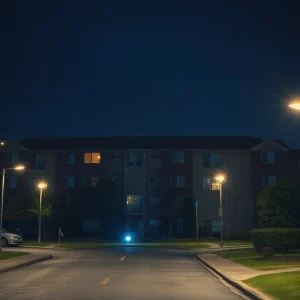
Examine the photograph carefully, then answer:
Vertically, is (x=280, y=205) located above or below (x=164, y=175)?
below

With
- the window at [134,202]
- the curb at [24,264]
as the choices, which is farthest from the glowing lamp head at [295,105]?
the window at [134,202]

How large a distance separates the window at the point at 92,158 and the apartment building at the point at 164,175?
59 millimetres

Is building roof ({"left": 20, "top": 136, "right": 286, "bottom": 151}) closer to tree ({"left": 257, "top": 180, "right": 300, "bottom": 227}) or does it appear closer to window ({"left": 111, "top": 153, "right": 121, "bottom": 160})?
window ({"left": 111, "top": 153, "right": 121, "bottom": 160})

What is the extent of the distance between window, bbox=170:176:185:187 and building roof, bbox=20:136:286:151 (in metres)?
3.65

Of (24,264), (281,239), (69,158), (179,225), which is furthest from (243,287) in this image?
(69,158)

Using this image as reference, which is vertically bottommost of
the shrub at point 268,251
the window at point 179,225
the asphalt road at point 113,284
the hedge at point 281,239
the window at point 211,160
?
the asphalt road at point 113,284

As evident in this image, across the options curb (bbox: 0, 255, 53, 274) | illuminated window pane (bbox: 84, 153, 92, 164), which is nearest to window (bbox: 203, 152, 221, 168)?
illuminated window pane (bbox: 84, 153, 92, 164)

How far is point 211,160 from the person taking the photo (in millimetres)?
65438

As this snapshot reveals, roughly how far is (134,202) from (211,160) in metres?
10.2

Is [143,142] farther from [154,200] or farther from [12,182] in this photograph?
[12,182]

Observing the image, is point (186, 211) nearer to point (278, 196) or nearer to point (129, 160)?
point (129, 160)

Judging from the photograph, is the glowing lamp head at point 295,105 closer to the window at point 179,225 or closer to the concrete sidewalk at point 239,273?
the concrete sidewalk at point 239,273

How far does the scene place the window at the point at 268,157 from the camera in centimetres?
6400

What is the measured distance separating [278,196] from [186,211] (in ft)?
48.8
